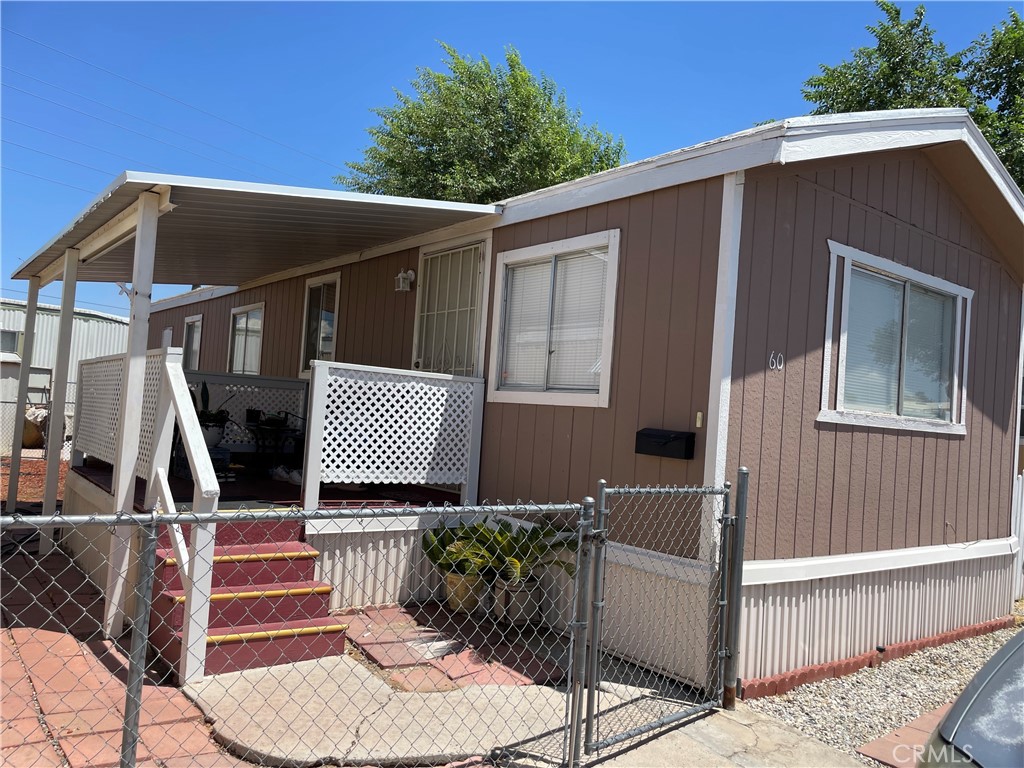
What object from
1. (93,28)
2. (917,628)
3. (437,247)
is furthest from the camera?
(93,28)

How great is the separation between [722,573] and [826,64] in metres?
13.8

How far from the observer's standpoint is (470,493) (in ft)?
20.5

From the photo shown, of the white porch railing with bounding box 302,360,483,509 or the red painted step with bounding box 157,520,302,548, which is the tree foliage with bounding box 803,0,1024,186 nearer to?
the white porch railing with bounding box 302,360,483,509

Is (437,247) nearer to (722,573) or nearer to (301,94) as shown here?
(722,573)

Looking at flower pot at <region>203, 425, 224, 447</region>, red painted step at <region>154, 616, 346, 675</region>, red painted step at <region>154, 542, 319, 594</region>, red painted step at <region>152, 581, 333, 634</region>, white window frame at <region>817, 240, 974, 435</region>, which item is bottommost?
red painted step at <region>154, 616, 346, 675</region>

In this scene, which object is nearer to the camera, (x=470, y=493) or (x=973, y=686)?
(x=973, y=686)

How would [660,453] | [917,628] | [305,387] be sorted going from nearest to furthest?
[660,453] → [917,628] → [305,387]

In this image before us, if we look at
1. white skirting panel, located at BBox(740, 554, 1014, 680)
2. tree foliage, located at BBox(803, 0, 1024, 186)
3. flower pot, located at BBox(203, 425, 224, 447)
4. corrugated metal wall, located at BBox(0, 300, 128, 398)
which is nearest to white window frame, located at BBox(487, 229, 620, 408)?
white skirting panel, located at BBox(740, 554, 1014, 680)

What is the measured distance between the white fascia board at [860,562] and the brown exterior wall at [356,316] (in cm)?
418

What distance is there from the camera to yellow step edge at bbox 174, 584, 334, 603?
4.28 metres

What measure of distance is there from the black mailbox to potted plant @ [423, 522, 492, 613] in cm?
136

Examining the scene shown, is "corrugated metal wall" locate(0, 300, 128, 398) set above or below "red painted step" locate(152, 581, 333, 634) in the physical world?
above

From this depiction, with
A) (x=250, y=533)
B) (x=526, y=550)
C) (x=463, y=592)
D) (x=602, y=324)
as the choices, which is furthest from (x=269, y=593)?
(x=602, y=324)

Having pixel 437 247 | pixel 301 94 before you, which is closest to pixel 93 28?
pixel 301 94
